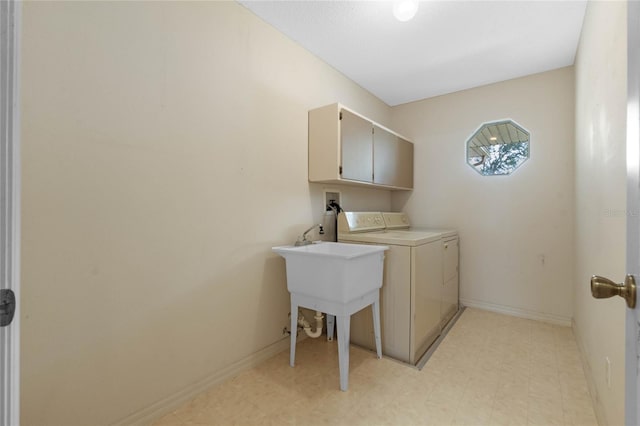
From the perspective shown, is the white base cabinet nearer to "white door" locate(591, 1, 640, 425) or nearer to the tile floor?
the tile floor

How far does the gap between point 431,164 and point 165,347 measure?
3.19 meters

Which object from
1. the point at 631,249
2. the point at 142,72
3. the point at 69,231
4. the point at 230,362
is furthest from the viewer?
the point at 230,362

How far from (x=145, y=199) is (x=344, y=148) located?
1.47 meters

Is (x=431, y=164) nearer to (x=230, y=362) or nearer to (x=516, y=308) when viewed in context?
(x=516, y=308)

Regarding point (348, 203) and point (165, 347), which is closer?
point (165, 347)

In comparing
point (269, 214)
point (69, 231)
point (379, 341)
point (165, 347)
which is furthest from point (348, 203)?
point (69, 231)

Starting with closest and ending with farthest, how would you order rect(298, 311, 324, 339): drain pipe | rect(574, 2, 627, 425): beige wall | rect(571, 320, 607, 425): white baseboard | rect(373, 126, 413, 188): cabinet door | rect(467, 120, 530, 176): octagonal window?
rect(574, 2, 627, 425): beige wall → rect(571, 320, 607, 425): white baseboard → rect(298, 311, 324, 339): drain pipe → rect(373, 126, 413, 188): cabinet door → rect(467, 120, 530, 176): octagonal window

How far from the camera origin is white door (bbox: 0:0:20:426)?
54cm

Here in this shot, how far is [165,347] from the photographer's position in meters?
1.52

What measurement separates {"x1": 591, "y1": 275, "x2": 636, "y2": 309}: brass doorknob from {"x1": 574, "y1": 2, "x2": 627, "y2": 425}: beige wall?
655mm

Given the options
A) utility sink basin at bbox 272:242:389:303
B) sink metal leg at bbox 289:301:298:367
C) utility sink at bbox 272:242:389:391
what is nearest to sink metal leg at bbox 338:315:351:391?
utility sink at bbox 272:242:389:391

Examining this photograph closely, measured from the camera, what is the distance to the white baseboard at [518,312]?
2.68 m

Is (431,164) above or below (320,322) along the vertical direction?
above

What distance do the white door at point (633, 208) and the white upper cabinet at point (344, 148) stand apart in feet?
5.68
